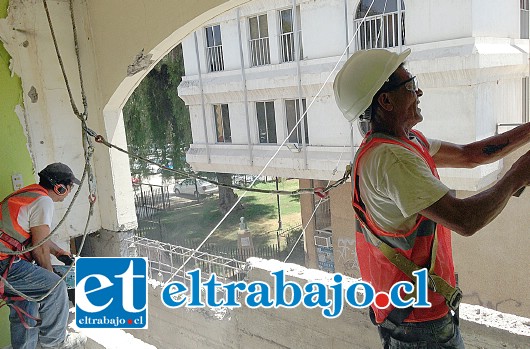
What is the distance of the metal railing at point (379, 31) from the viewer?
20.6ft

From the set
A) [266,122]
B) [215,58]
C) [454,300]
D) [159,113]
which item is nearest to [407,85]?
[454,300]

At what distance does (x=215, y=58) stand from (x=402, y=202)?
7776 mm

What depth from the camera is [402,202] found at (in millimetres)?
1243

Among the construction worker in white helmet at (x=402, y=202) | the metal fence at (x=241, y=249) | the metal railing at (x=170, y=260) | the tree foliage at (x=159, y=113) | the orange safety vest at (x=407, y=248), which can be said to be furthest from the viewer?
the metal fence at (x=241, y=249)

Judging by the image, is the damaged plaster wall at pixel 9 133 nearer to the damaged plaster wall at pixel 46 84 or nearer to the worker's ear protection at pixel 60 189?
the damaged plaster wall at pixel 46 84

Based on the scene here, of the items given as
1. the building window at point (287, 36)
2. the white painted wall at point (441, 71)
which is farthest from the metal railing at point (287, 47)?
the white painted wall at point (441, 71)

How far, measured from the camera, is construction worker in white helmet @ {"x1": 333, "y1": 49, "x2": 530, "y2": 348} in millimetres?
1229

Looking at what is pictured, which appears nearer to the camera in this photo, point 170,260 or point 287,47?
point 170,260

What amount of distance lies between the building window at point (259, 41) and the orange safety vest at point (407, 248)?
6643mm

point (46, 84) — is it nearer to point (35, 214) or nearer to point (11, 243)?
point (35, 214)

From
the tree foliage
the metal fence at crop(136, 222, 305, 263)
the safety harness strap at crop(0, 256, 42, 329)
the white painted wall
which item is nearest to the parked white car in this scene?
the metal fence at crop(136, 222, 305, 263)

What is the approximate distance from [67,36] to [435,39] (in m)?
4.44

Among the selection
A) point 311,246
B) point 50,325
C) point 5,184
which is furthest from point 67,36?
point 311,246

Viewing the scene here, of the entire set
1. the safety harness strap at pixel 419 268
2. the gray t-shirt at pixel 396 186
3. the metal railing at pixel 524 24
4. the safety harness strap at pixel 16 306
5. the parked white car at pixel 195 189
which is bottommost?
the parked white car at pixel 195 189
